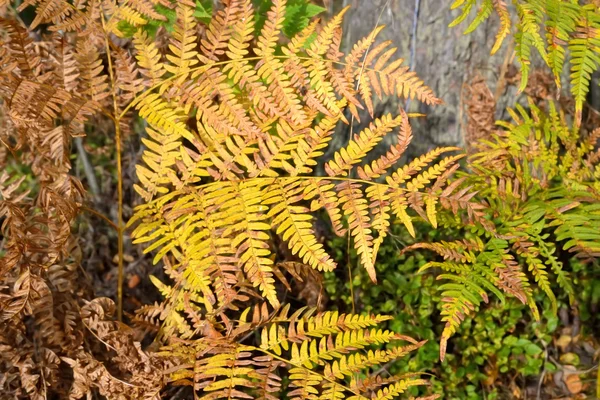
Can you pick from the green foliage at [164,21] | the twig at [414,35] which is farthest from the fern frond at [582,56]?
the green foliage at [164,21]

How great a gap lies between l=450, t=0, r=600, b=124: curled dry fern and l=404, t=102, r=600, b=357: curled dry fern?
389mm

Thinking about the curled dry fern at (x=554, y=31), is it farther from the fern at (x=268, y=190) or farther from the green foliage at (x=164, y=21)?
the green foliage at (x=164, y=21)

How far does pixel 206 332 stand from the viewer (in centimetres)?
211

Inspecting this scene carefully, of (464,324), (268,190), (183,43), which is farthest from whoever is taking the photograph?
(464,324)

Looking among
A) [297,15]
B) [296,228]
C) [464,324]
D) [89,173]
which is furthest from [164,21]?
[464,324]

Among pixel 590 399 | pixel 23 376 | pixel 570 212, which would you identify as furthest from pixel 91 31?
pixel 590 399

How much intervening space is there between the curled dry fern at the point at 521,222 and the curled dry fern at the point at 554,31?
1.27ft

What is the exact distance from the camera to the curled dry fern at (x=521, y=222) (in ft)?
6.60

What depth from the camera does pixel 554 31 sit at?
6.49ft

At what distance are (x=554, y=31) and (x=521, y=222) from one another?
66 centimetres

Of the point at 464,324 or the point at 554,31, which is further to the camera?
the point at 464,324

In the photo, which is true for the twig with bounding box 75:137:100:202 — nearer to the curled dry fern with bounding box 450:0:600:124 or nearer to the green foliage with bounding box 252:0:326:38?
Result: the green foliage with bounding box 252:0:326:38

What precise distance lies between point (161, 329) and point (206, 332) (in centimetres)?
23

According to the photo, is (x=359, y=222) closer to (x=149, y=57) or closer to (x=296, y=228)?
(x=296, y=228)
